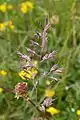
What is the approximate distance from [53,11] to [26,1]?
31 centimetres

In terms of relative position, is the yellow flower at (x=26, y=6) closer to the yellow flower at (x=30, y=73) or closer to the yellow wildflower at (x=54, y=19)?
the yellow wildflower at (x=54, y=19)

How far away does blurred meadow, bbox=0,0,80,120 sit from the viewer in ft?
6.23

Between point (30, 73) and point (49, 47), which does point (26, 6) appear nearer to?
point (49, 47)

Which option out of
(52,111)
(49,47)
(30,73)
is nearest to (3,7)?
(49,47)

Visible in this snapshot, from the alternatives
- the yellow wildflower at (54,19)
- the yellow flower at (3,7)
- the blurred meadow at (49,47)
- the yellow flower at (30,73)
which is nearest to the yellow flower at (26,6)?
the blurred meadow at (49,47)

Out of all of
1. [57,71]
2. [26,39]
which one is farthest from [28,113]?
[57,71]

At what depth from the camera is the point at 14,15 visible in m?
2.53

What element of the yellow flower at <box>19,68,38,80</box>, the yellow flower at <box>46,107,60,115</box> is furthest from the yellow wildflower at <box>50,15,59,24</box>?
the yellow flower at <box>19,68,38,80</box>

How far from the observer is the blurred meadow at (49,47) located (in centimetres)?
190

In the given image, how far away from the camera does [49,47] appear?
2.24 m

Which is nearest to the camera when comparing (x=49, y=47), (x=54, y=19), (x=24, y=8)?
(x=49, y=47)

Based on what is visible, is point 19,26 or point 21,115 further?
point 19,26

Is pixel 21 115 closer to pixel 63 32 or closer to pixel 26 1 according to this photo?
pixel 63 32

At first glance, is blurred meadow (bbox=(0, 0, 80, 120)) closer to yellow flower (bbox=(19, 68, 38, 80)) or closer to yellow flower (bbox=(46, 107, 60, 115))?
yellow flower (bbox=(46, 107, 60, 115))
